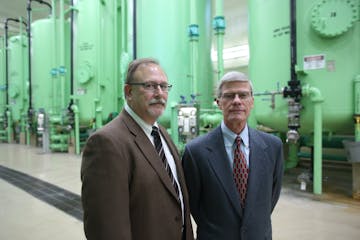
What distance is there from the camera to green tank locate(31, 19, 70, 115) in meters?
7.25

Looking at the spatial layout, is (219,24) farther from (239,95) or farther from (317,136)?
(239,95)

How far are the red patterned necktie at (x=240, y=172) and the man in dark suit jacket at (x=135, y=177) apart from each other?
233 mm

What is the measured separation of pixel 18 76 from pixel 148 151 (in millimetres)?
10084

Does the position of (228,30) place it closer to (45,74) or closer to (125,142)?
(45,74)

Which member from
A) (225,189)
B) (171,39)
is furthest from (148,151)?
(171,39)

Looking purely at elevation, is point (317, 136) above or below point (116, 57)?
below

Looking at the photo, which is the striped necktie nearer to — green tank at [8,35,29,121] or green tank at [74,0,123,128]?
green tank at [74,0,123,128]

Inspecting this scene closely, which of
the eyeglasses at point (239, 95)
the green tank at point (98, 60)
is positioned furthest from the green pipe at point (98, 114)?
the eyeglasses at point (239, 95)

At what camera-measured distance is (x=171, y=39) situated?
190 inches

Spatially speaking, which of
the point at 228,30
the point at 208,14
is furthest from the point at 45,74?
the point at 228,30

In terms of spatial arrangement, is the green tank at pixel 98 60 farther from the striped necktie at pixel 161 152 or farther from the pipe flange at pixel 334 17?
the striped necktie at pixel 161 152

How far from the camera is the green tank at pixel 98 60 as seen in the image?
19.8 ft

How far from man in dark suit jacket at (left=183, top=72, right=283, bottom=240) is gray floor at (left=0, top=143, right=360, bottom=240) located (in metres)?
1.23

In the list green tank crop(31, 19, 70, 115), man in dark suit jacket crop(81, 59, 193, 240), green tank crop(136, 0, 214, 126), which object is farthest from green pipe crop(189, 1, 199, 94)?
green tank crop(31, 19, 70, 115)
